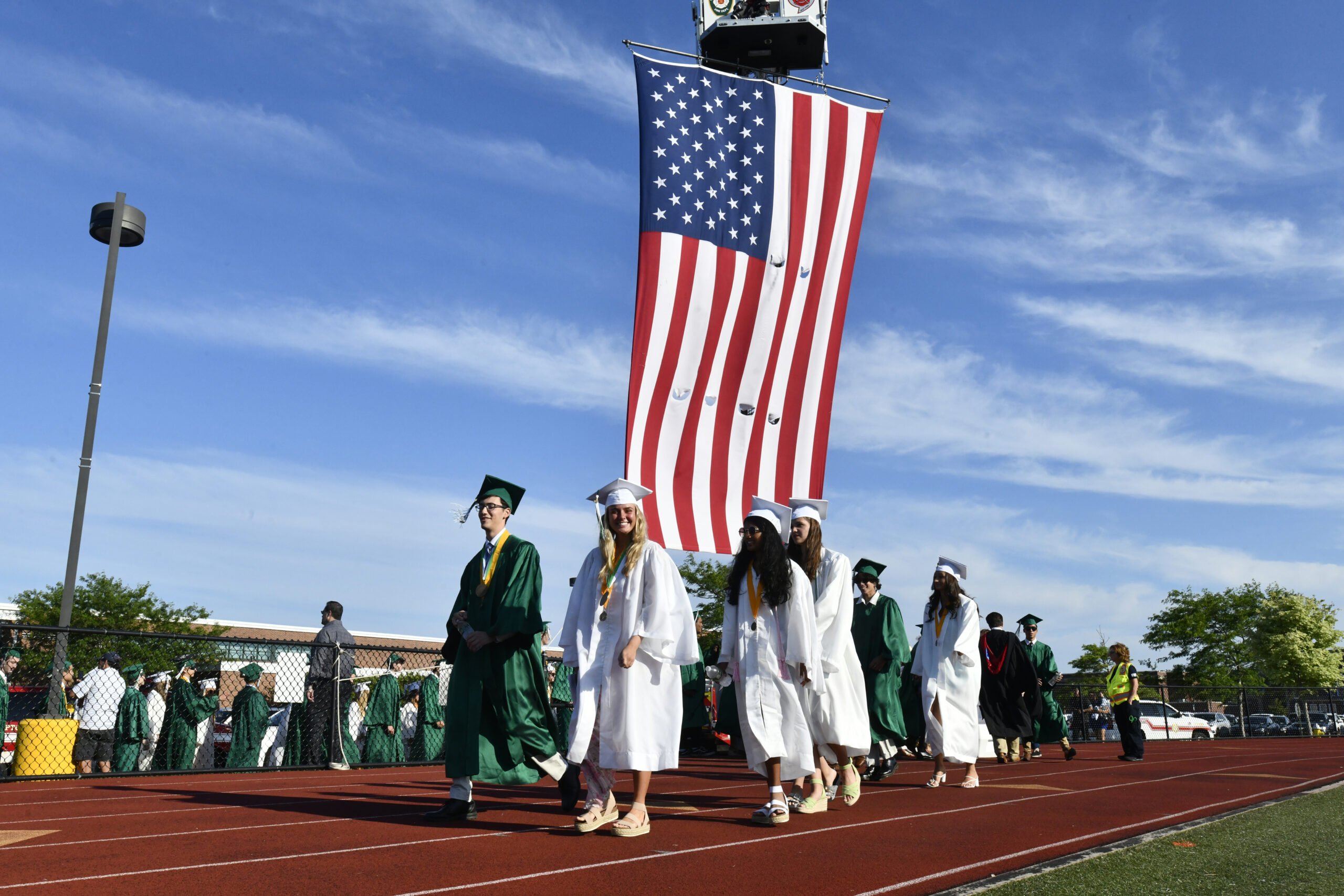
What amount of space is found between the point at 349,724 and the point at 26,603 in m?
34.9

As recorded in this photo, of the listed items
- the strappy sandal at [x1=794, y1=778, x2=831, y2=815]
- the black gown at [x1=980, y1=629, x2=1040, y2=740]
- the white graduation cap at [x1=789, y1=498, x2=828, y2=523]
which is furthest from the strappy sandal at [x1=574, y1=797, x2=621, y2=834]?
the black gown at [x1=980, y1=629, x2=1040, y2=740]

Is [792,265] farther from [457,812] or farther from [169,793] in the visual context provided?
[457,812]

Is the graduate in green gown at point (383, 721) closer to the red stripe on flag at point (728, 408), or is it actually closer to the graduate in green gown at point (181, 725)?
the graduate in green gown at point (181, 725)

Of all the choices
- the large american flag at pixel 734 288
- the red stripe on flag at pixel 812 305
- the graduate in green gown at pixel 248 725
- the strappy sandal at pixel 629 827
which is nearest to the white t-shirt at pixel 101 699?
the graduate in green gown at pixel 248 725

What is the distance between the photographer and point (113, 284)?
12.3 metres

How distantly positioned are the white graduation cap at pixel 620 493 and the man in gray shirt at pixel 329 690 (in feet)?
20.6

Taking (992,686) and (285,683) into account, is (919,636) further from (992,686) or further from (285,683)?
(285,683)

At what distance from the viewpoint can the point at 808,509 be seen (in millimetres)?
7441

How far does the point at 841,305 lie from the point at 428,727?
30.2 feet

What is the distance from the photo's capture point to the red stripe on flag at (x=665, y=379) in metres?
15.1

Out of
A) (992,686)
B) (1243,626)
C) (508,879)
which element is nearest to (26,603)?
(992,686)

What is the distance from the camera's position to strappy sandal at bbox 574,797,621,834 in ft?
18.6

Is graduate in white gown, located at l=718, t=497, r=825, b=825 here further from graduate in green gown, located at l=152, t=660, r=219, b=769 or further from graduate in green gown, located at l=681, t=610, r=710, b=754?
graduate in green gown, located at l=681, t=610, r=710, b=754

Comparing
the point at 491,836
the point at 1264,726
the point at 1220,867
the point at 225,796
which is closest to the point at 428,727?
the point at 225,796
